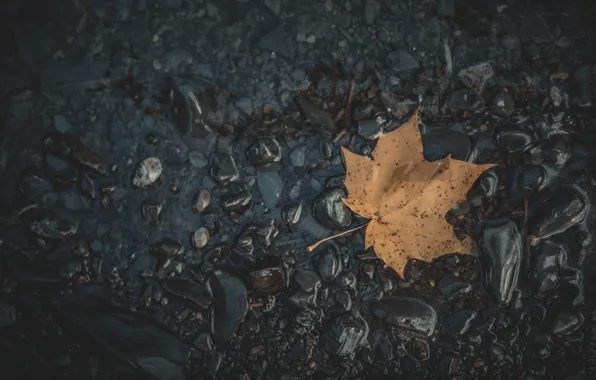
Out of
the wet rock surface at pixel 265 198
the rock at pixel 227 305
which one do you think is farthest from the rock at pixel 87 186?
the rock at pixel 227 305

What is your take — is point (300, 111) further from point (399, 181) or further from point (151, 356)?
point (151, 356)

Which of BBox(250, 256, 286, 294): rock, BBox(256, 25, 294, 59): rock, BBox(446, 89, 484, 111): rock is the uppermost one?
BBox(256, 25, 294, 59): rock

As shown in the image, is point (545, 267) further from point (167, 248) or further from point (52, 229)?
point (52, 229)

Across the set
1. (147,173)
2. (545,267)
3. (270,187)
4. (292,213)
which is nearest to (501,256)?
(545,267)

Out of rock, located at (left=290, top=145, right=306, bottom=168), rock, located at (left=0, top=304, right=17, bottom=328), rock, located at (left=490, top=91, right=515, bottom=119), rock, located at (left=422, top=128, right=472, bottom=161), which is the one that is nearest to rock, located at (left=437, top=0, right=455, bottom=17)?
rock, located at (left=490, top=91, right=515, bottom=119)

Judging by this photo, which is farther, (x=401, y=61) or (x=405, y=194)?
(x=401, y=61)

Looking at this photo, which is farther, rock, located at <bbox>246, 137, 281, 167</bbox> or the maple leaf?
rock, located at <bbox>246, 137, 281, 167</bbox>

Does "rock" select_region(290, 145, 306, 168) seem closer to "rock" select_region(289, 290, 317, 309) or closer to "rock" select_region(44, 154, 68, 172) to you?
"rock" select_region(289, 290, 317, 309)
